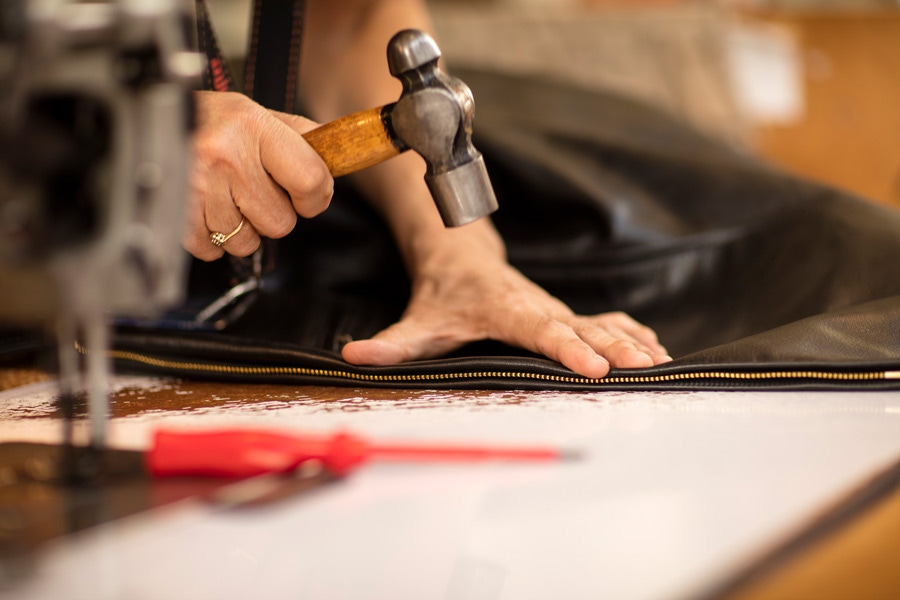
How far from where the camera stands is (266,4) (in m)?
1.09

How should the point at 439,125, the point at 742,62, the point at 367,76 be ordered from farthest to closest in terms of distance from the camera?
the point at 742,62 < the point at 367,76 < the point at 439,125

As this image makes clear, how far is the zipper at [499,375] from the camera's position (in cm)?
74

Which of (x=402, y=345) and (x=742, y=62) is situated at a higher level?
(x=742, y=62)

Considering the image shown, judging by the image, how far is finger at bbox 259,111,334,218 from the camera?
78 centimetres

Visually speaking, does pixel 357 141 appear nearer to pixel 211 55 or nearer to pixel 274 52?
pixel 211 55

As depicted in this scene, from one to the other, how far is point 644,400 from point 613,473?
202mm

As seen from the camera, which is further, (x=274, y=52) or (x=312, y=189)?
(x=274, y=52)

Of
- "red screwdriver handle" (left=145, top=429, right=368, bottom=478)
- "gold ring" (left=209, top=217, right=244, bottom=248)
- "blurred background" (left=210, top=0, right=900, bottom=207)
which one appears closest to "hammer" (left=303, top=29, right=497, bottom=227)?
"gold ring" (left=209, top=217, right=244, bottom=248)

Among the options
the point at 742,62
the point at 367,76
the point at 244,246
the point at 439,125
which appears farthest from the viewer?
the point at 742,62

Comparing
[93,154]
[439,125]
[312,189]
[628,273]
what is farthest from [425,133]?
[628,273]

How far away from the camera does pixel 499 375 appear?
816 mm

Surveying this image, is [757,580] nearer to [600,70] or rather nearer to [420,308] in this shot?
[420,308]

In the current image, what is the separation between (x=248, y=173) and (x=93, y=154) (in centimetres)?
32

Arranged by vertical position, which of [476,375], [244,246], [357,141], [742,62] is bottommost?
[476,375]
